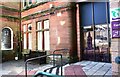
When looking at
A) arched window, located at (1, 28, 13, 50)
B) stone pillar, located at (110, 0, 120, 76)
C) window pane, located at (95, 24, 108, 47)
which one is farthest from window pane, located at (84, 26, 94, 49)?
arched window, located at (1, 28, 13, 50)

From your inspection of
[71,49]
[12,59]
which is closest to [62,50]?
[71,49]

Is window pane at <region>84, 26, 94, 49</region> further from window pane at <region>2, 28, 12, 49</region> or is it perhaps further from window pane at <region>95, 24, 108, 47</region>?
window pane at <region>2, 28, 12, 49</region>

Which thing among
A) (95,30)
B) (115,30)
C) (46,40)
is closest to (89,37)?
(95,30)

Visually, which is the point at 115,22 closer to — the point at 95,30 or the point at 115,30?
the point at 115,30

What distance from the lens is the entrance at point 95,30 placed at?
661 cm

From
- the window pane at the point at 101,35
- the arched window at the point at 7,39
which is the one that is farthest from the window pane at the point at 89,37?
the arched window at the point at 7,39

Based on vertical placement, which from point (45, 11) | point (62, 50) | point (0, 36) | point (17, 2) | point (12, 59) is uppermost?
point (17, 2)

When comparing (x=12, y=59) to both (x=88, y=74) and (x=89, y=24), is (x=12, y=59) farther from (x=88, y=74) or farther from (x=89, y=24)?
(x=88, y=74)

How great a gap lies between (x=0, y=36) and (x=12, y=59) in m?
1.68

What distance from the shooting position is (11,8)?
10977 millimetres

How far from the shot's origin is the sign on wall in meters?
3.20

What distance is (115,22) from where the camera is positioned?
3250mm

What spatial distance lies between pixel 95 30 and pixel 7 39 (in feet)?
20.7

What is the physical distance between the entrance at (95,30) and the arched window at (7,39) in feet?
18.2
